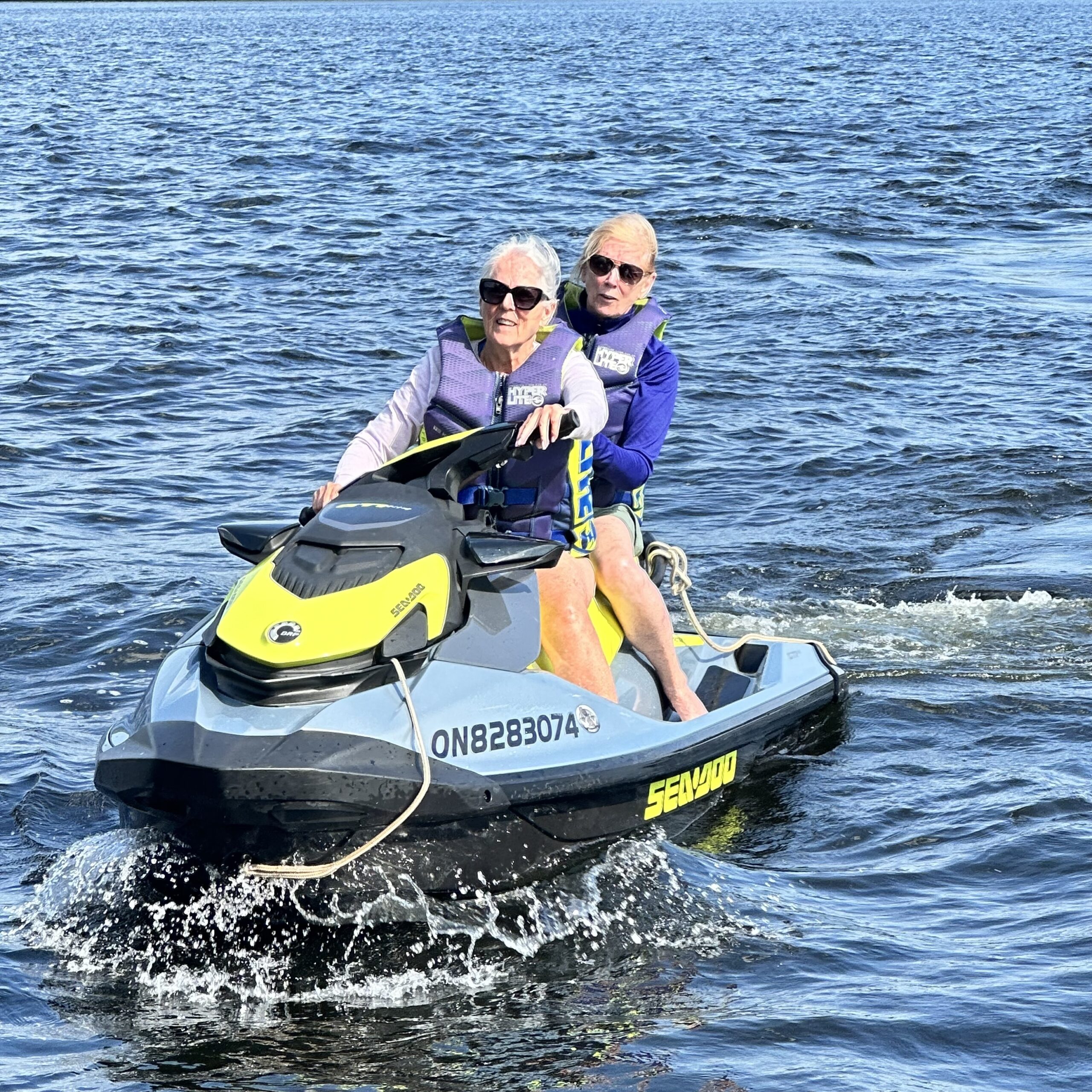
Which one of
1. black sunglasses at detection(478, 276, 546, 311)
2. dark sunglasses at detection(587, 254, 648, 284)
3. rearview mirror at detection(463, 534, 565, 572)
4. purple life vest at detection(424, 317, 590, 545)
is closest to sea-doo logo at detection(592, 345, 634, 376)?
dark sunglasses at detection(587, 254, 648, 284)

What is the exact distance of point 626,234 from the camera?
608 cm

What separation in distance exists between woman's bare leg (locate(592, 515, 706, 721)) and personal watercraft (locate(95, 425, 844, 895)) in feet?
1.95

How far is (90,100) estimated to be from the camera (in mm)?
30266

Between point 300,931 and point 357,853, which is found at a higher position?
point 357,853

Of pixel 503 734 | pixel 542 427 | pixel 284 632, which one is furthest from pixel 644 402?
pixel 284 632

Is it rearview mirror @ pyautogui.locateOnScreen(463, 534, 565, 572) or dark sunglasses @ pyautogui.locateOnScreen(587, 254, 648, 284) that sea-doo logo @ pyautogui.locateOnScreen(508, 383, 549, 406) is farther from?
dark sunglasses @ pyautogui.locateOnScreen(587, 254, 648, 284)

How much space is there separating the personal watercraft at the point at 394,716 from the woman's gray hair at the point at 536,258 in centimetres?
52

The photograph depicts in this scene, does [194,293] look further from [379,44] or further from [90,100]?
[379,44]

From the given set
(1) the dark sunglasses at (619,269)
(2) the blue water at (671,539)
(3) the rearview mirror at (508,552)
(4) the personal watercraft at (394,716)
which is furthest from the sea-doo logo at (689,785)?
(1) the dark sunglasses at (619,269)

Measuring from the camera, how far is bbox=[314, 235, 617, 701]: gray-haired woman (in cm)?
545

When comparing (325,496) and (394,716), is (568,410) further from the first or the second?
(394,716)

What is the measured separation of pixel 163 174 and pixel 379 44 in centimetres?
3049

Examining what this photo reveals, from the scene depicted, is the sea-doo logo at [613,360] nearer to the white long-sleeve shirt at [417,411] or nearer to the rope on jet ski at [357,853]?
the white long-sleeve shirt at [417,411]

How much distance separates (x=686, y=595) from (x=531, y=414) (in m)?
1.63
